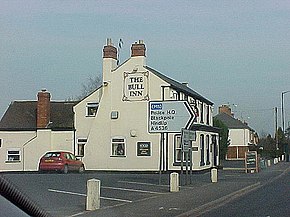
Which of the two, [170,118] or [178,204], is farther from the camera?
[170,118]

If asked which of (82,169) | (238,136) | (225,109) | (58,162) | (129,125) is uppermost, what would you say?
(225,109)

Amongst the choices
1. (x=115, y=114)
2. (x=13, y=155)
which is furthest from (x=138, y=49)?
(x=13, y=155)

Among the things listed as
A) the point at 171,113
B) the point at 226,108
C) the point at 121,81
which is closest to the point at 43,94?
the point at 121,81

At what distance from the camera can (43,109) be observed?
44594 millimetres

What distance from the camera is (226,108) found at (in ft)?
315

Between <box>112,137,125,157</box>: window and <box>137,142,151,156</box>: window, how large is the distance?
42.7 inches

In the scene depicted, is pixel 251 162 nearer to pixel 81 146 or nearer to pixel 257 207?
pixel 81 146

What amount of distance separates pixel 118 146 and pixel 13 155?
767 cm

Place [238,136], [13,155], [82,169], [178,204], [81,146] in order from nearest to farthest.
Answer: [178,204] < [82,169] < [81,146] < [13,155] < [238,136]

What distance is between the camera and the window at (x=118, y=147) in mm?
40969

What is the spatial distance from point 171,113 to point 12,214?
25127 millimetres

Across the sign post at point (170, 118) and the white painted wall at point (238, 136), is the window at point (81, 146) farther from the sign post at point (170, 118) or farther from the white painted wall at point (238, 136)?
the white painted wall at point (238, 136)

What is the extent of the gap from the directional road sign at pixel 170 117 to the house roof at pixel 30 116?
16.9m

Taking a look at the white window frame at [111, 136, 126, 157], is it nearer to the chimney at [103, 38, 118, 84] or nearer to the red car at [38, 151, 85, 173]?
the red car at [38, 151, 85, 173]
